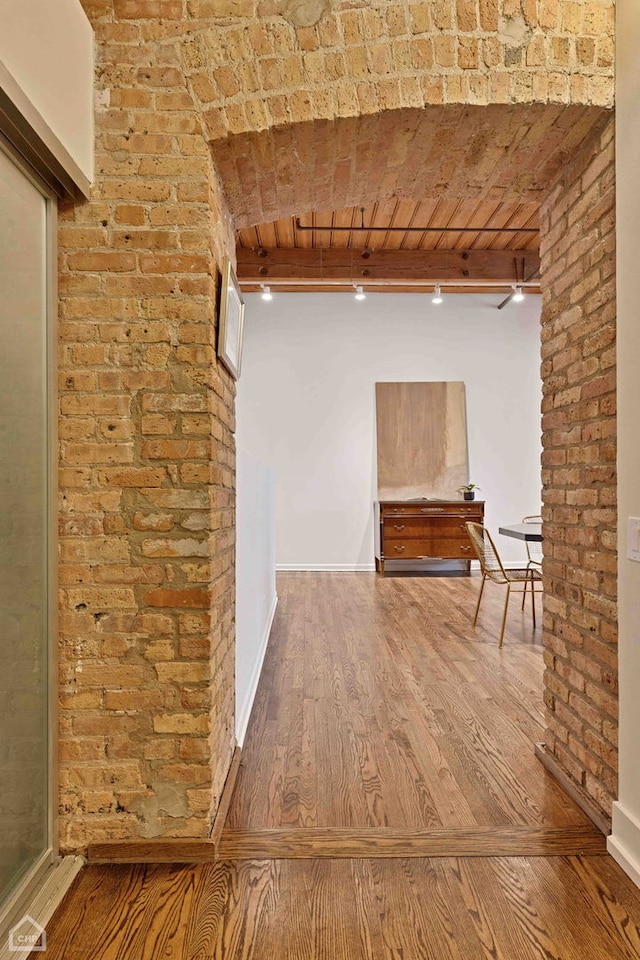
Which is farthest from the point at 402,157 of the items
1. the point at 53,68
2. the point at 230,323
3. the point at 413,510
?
the point at 413,510

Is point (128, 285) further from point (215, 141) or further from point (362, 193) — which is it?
point (362, 193)

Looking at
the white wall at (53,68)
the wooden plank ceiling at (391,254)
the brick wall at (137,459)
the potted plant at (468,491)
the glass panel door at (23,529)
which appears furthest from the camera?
the potted plant at (468,491)

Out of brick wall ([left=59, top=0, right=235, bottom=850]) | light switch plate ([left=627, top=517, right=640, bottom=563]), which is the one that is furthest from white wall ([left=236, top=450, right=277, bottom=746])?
light switch plate ([left=627, top=517, right=640, bottom=563])

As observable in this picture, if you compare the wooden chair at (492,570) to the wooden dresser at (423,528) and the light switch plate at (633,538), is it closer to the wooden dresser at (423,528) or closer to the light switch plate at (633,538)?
the wooden dresser at (423,528)

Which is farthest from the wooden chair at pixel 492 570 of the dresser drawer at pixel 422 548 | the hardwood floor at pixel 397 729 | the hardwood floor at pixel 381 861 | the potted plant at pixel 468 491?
Answer: the potted plant at pixel 468 491

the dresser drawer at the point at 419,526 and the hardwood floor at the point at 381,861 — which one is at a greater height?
the dresser drawer at the point at 419,526

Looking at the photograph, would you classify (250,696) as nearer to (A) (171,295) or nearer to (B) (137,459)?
(B) (137,459)

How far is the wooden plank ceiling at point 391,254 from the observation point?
6246 mm

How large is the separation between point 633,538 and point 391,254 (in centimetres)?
586

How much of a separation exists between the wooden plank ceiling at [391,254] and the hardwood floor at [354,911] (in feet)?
19.2

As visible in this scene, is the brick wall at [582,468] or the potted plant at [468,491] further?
the potted plant at [468,491]

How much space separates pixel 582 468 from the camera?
2.09 m

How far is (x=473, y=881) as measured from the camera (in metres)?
1.69

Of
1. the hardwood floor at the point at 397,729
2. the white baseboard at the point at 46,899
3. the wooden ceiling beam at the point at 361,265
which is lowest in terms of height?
the hardwood floor at the point at 397,729
